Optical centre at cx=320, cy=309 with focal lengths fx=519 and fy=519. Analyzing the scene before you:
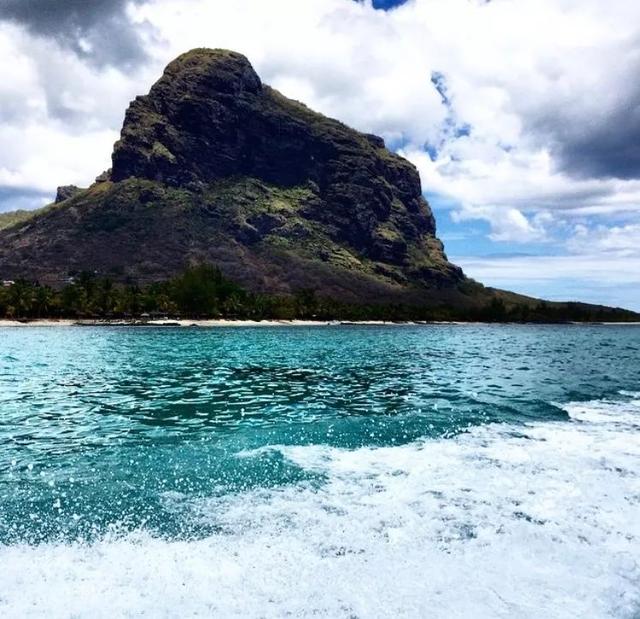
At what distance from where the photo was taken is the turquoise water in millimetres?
9094

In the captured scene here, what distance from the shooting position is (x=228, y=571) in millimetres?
9844

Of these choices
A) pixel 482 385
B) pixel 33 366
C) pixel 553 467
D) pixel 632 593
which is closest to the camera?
pixel 632 593

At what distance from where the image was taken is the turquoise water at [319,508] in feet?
29.8

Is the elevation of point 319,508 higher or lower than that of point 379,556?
lower

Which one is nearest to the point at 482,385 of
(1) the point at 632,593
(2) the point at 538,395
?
(2) the point at 538,395

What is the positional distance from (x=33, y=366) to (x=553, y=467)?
Result: 49.5 m

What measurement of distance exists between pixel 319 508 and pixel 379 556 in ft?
9.95

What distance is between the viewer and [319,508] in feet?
43.8

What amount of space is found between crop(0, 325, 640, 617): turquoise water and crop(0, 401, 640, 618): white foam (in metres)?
0.05

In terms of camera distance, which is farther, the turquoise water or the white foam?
the turquoise water

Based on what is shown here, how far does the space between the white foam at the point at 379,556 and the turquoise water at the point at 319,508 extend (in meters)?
0.05

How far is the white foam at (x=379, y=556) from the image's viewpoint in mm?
8773

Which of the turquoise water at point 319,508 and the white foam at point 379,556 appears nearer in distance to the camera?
the white foam at point 379,556

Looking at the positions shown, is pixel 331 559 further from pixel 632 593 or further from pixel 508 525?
pixel 632 593
